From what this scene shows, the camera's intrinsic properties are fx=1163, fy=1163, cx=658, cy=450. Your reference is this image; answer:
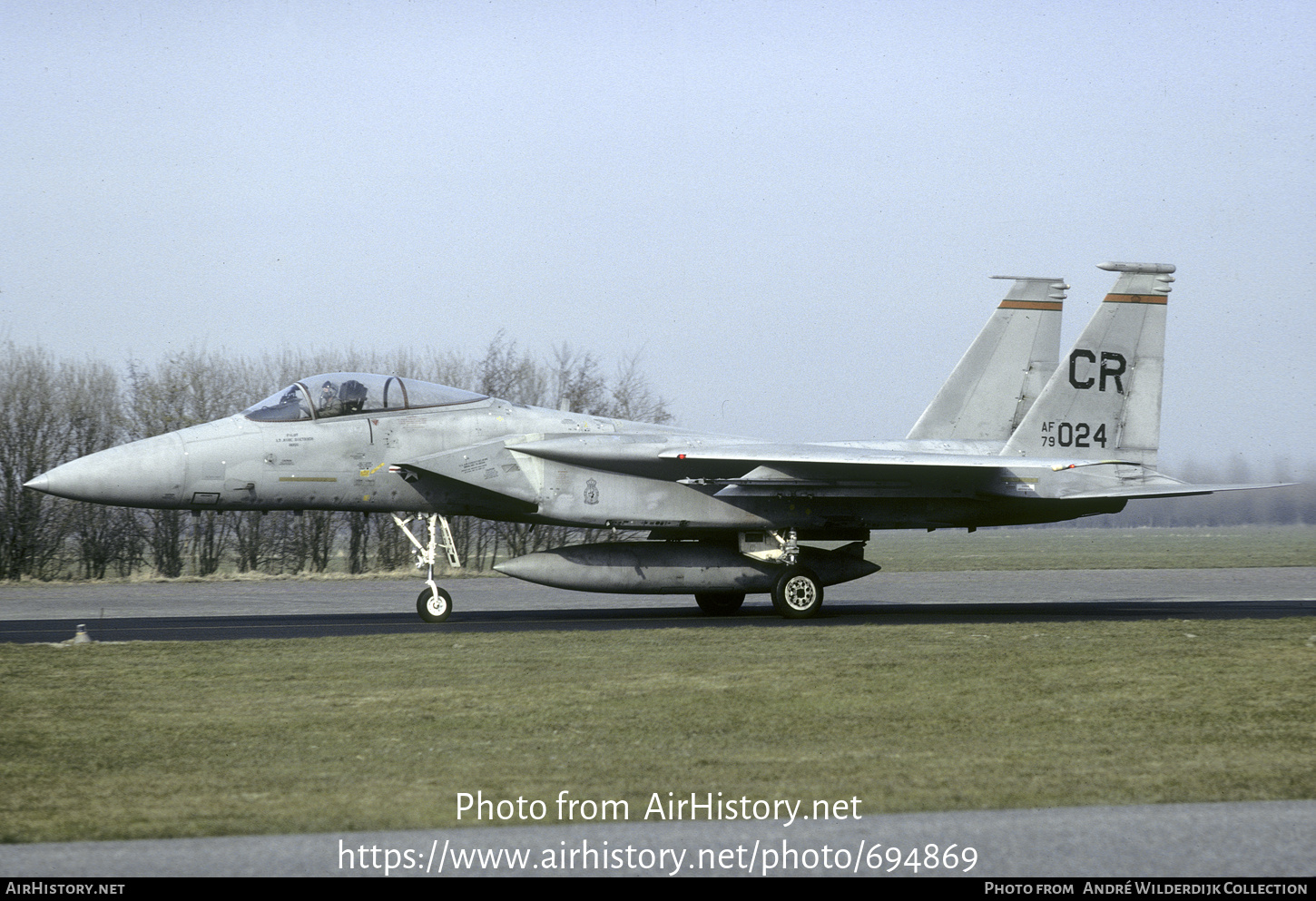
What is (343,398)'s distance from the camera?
15430mm

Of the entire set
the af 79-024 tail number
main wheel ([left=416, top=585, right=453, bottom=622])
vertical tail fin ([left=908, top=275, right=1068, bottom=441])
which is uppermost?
vertical tail fin ([left=908, top=275, right=1068, bottom=441])

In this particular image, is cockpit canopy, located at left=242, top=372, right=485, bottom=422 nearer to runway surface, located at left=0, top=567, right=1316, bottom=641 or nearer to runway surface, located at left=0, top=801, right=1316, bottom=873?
runway surface, located at left=0, top=567, right=1316, bottom=641

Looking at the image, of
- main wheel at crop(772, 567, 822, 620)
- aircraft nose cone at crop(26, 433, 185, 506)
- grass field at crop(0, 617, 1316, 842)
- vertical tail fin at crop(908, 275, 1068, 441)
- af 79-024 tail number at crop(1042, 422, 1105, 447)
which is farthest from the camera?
vertical tail fin at crop(908, 275, 1068, 441)

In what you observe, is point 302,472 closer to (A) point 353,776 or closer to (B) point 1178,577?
(A) point 353,776

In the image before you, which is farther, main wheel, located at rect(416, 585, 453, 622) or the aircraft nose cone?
main wheel, located at rect(416, 585, 453, 622)

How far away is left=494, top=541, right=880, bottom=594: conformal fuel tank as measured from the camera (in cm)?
1545

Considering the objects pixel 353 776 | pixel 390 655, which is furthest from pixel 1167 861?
pixel 390 655

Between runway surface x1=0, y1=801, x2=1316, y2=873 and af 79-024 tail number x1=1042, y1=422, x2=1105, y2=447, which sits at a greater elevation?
af 79-024 tail number x1=1042, y1=422, x2=1105, y2=447

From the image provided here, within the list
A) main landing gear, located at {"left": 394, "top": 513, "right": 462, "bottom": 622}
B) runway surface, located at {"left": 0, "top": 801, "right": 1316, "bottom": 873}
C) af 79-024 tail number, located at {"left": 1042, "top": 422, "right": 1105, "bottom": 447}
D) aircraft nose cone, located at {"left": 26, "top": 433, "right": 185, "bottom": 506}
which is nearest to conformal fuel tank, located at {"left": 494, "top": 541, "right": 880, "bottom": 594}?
main landing gear, located at {"left": 394, "top": 513, "right": 462, "bottom": 622}

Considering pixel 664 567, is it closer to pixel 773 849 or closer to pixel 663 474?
pixel 663 474

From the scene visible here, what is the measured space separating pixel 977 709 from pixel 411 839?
16.1 ft

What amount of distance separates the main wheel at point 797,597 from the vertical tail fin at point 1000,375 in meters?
3.94

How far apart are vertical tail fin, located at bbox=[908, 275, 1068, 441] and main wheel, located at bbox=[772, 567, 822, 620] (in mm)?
3944

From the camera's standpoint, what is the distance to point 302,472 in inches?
593
